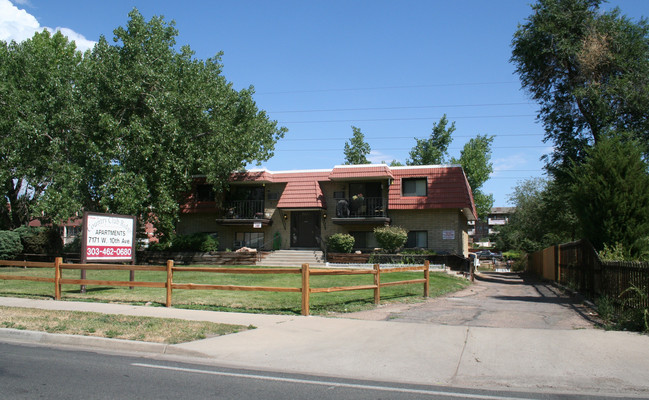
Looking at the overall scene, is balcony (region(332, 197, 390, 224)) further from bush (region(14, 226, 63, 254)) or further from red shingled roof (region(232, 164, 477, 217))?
bush (region(14, 226, 63, 254))

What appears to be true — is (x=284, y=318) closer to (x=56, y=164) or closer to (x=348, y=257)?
(x=348, y=257)

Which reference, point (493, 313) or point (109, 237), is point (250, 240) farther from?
point (493, 313)

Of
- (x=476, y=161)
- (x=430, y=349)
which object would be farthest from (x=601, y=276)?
(x=476, y=161)

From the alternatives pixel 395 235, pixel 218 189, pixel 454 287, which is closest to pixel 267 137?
pixel 218 189

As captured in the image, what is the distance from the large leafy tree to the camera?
84.7 ft

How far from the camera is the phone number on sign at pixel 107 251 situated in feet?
50.9

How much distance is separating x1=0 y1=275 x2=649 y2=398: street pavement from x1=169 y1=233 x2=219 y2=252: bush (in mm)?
19359

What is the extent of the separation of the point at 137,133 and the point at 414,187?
1644 centimetres

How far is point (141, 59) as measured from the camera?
26359 mm

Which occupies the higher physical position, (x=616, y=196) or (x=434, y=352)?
(x=616, y=196)

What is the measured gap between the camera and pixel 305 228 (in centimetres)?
3366

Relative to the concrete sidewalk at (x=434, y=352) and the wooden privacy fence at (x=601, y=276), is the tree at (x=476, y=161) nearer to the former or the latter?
the wooden privacy fence at (x=601, y=276)

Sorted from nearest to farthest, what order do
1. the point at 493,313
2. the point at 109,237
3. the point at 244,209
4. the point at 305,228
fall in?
the point at 493,313 < the point at 109,237 < the point at 305,228 < the point at 244,209

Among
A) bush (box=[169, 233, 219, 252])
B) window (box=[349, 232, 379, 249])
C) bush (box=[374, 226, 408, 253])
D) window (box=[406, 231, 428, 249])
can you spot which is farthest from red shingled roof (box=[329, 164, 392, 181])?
bush (box=[169, 233, 219, 252])
